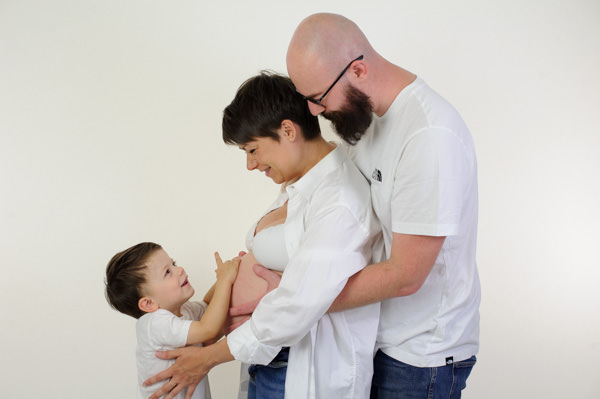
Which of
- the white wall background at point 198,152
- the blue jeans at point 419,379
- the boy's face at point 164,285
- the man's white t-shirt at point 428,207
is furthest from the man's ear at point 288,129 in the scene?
the white wall background at point 198,152

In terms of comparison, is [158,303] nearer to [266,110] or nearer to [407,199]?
[266,110]

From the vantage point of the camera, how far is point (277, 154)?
209 centimetres

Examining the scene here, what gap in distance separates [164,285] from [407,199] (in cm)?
107

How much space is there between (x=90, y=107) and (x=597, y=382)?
3.60 meters

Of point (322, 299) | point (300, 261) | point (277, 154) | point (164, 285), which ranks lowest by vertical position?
point (164, 285)

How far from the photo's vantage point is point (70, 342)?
3596 millimetres

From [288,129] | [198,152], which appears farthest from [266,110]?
[198,152]

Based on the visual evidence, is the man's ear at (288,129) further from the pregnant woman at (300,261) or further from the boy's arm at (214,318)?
the boy's arm at (214,318)

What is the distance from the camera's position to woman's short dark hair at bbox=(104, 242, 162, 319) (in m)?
2.25

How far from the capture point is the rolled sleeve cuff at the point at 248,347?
1867 mm

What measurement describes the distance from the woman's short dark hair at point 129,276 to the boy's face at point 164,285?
0.08 ft

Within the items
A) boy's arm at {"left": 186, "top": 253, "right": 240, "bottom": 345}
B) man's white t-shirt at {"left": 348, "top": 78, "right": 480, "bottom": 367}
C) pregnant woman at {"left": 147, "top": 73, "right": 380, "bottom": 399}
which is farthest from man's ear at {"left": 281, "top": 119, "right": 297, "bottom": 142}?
boy's arm at {"left": 186, "top": 253, "right": 240, "bottom": 345}

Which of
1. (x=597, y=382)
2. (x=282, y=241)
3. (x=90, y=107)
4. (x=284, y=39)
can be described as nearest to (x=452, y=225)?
(x=282, y=241)

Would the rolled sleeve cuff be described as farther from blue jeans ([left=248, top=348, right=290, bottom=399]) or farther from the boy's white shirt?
the boy's white shirt
